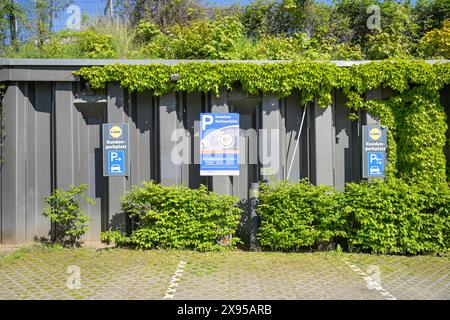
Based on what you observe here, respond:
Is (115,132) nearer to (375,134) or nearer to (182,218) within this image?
(182,218)

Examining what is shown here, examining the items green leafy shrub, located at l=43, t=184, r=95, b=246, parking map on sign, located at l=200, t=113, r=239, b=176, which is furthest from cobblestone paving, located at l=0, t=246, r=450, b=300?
parking map on sign, located at l=200, t=113, r=239, b=176

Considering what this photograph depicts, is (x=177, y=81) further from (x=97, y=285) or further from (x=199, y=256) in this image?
(x=97, y=285)

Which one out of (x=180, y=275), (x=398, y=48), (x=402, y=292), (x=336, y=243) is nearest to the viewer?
(x=402, y=292)

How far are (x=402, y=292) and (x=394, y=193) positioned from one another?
2582 millimetres

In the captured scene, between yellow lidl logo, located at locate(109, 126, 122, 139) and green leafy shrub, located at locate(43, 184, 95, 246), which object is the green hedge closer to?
yellow lidl logo, located at locate(109, 126, 122, 139)

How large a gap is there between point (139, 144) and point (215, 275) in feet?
12.6

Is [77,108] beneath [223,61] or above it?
beneath

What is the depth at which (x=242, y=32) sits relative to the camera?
12.4m

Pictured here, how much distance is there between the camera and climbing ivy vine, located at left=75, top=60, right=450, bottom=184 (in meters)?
9.87

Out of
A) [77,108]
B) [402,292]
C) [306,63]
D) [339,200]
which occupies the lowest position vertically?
[402,292]

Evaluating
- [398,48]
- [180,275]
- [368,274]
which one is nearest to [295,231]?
[368,274]

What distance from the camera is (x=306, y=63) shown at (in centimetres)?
996

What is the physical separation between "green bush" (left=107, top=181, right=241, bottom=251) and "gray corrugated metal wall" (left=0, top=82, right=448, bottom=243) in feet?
2.21

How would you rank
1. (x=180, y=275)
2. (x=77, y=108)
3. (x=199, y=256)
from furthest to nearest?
(x=77, y=108) → (x=199, y=256) → (x=180, y=275)
